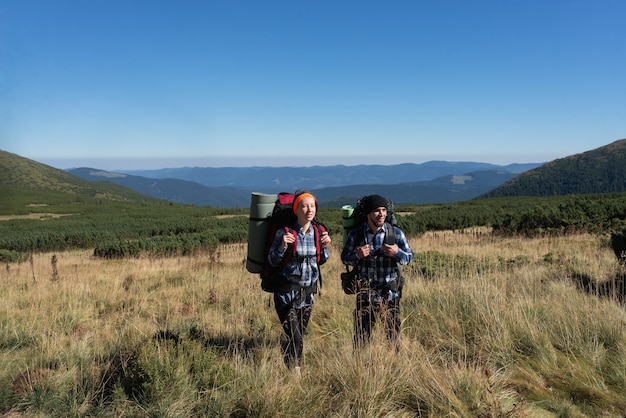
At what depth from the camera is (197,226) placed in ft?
119

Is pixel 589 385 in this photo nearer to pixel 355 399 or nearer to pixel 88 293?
pixel 355 399

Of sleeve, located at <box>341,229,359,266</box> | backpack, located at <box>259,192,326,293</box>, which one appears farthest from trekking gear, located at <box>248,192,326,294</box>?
sleeve, located at <box>341,229,359,266</box>

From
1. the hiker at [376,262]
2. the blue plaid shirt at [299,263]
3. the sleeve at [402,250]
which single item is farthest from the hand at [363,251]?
the blue plaid shirt at [299,263]

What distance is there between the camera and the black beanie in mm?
3354

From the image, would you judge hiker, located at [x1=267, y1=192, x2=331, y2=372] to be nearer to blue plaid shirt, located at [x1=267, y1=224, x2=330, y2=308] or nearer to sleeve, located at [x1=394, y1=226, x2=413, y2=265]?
blue plaid shirt, located at [x1=267, y1=224, x2=330, y2=308]

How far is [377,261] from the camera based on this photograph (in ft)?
11.4

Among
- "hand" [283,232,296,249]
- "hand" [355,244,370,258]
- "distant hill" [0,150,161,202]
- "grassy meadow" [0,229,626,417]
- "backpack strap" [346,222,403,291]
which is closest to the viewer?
"grassy meadow" [0,229,626,417]

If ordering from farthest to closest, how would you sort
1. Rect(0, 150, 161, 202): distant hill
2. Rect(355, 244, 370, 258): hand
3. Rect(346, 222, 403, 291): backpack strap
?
1. Rect(0, 150, 161, 202): distant hill
2. Rect(346, 222, 403, 291): backpack strap
3. Rect(355, 244, 370, 258): hand

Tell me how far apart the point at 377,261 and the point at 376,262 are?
0.05 feet

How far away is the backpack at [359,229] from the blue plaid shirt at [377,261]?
0.03 metres

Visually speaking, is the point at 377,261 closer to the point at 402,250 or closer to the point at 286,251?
the point at 402,250

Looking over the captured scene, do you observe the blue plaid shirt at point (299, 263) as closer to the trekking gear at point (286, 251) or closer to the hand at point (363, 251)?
the trekking gear at point (286, 251)

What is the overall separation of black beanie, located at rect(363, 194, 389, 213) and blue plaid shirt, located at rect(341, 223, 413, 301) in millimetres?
191

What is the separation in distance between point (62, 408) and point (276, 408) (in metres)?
1.57
